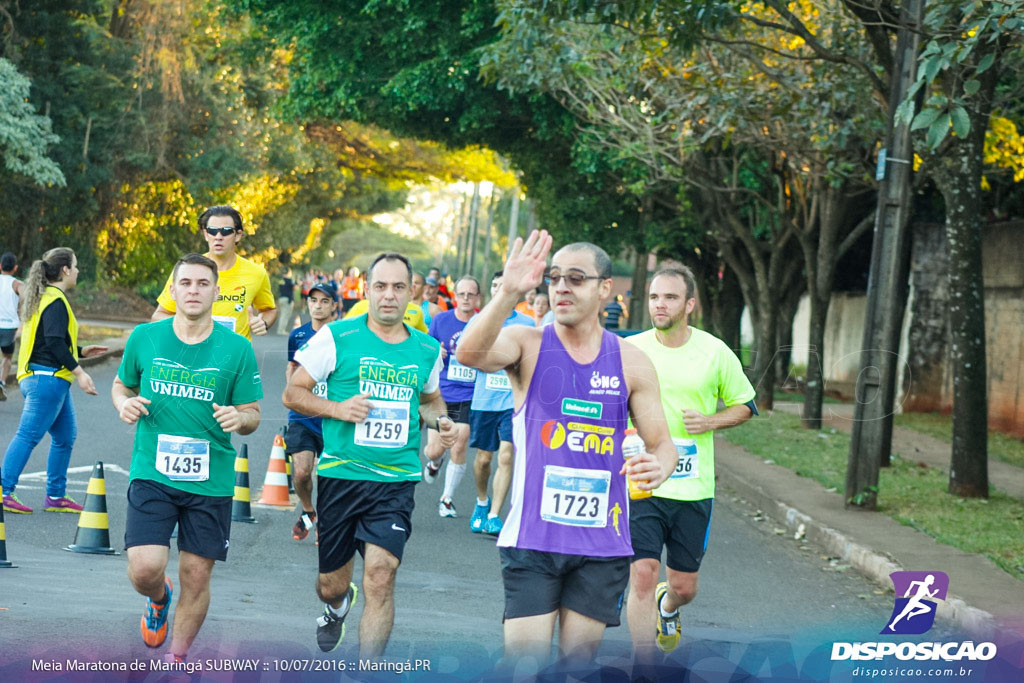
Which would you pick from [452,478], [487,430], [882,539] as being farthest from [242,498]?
[882,539]

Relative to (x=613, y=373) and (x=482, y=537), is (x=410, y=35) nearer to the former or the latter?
(x=482, y=537)

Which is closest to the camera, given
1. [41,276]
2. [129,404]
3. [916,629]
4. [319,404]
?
[129,404]

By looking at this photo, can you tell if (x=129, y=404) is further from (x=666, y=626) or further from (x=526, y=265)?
(x=666, y=626)

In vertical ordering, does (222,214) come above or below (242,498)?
above

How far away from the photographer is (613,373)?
4.82 metres

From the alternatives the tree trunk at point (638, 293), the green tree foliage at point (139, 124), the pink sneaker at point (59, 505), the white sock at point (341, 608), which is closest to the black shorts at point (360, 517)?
the white sock at point (341, 608)

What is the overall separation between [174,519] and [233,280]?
2947 mm

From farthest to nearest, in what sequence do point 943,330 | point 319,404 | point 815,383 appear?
point 943,330
point 815,383
point 319,404

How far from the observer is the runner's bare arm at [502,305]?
433 cm

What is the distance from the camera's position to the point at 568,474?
15.5 ft

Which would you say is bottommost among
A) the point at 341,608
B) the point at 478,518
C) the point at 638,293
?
the point at 478,518

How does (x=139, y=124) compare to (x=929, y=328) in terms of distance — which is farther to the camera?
(x=139, y=124)

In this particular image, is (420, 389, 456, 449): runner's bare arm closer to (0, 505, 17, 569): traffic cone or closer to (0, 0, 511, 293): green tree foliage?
(0, 505, 17, 569): traffic cone

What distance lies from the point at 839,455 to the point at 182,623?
1168cm
